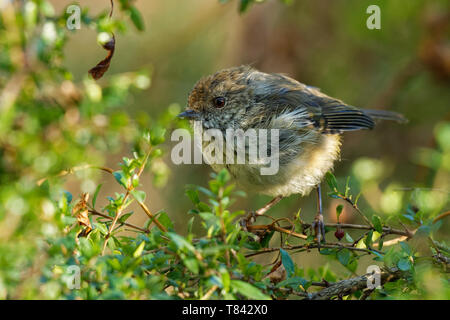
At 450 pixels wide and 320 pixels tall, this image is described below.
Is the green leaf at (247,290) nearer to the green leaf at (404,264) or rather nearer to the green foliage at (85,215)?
the green foliage at (85,215)

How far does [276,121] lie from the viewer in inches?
150

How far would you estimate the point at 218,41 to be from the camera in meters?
6.55

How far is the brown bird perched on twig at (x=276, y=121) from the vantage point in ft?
12.0

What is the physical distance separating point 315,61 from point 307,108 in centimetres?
165

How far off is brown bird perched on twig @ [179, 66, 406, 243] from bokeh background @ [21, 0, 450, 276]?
0.72 meters

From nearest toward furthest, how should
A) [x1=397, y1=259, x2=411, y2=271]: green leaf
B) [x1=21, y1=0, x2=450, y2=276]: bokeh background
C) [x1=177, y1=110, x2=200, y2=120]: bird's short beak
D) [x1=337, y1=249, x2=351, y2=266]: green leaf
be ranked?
[x1=397, y1=259, x2=411, y2=271]: green leaf
[x1=337, y1=249, x2=351, y2=266]: green leaf
[x1=177, y1=110, x2=200, y2=120]: bird's short beak
[x1=21, y1=0, x2=450, y2=276]: bokeh background

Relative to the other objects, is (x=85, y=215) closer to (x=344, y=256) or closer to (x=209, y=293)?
(x=209, y=293)

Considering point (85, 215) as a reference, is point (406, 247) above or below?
below

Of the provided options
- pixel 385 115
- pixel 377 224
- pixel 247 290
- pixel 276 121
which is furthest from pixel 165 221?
pixel 385 115

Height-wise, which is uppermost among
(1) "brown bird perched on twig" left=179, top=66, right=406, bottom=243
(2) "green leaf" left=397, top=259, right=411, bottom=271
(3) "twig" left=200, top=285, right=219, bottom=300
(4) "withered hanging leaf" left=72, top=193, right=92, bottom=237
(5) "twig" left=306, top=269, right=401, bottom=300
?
(1) "brown bird perched on twig" left=179, top=66, right=406, bottom=243

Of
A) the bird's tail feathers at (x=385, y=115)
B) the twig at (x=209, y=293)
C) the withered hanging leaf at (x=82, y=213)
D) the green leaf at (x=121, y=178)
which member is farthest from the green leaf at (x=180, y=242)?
the bird's tail feathers at (x=385, y=115)

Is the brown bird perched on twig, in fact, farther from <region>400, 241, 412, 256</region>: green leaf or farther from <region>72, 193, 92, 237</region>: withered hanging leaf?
<region>72, 193, 92, 237</region>: withered hanging leaf

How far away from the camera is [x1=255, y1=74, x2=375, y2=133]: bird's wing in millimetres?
3980

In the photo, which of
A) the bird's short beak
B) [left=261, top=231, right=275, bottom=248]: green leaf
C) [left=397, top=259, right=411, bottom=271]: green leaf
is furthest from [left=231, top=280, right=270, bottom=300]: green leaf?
the bird's short beak
